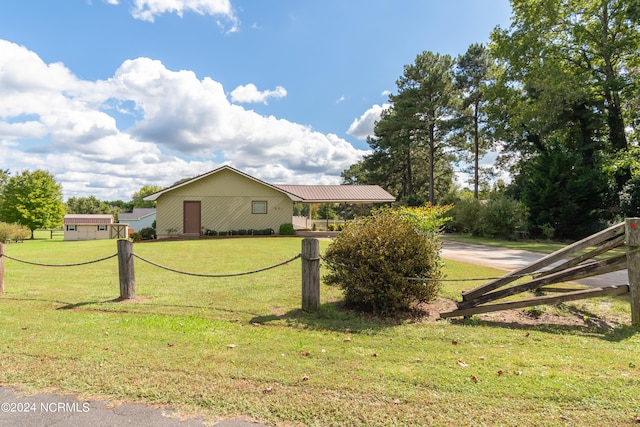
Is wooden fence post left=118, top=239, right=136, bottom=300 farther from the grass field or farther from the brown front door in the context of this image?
the brown front door

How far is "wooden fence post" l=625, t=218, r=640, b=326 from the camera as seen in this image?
Answer: 467cm

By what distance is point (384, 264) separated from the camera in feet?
16.9

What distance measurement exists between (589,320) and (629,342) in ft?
3.50

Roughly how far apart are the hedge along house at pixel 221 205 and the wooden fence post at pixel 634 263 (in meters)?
20.8

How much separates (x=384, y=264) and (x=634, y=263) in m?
3.44

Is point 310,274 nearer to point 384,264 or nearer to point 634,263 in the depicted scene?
point 384,264

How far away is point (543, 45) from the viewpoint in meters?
22.4

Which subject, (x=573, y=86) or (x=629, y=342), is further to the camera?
(x=573, y=86)

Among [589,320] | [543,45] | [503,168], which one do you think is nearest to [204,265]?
[589,320]

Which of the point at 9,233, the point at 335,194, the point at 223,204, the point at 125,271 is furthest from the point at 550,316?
the point at 9,233

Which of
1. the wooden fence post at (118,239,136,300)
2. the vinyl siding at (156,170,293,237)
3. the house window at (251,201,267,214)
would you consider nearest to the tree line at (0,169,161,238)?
the vinyl siding at (156,170,293,237)

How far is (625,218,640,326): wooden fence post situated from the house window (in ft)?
70.7

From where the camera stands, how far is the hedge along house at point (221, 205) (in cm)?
2311

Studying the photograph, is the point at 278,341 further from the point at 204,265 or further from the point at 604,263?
the point at 204,265
